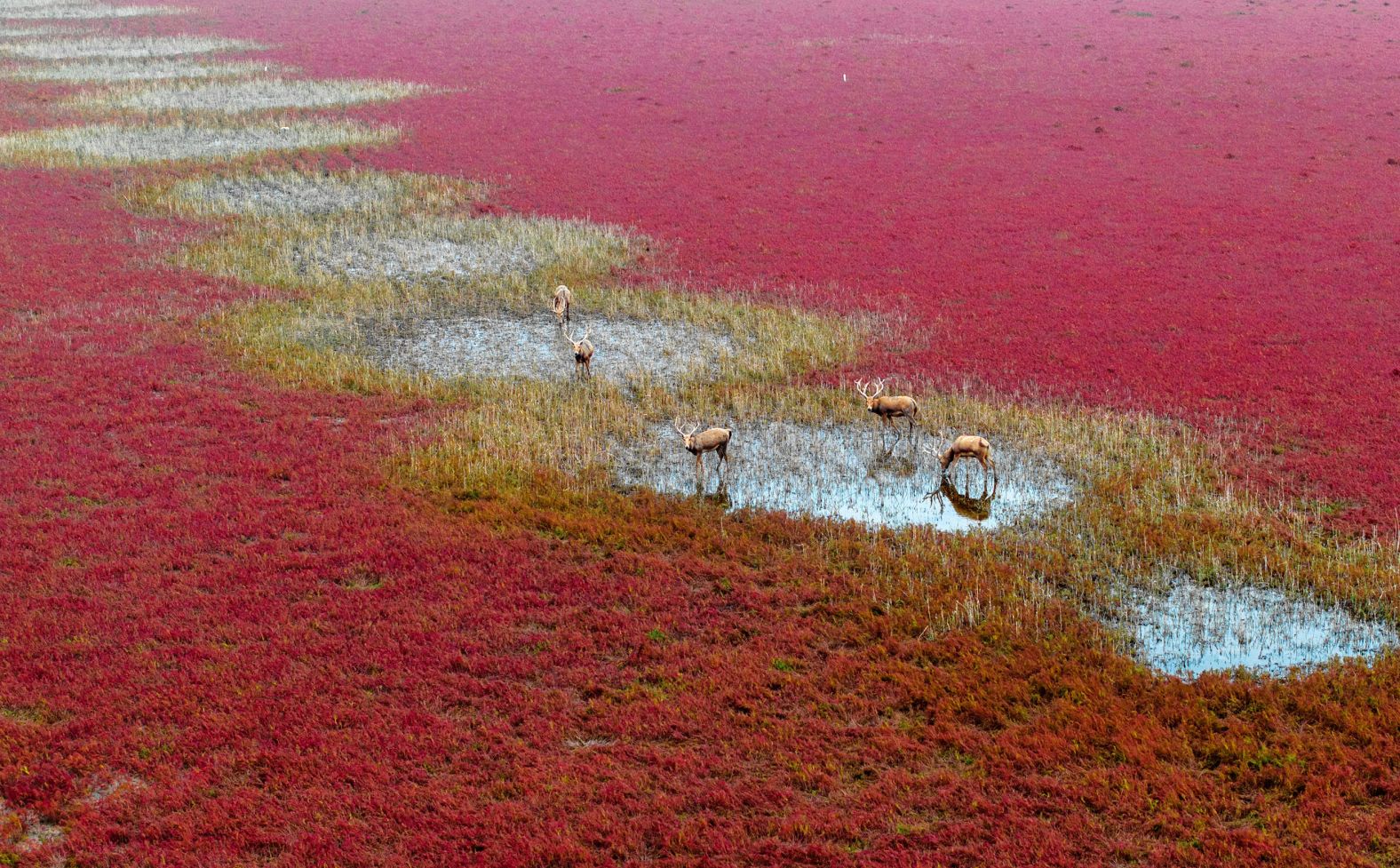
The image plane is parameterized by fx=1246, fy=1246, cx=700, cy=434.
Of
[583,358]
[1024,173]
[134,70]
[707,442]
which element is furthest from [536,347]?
[134,70]

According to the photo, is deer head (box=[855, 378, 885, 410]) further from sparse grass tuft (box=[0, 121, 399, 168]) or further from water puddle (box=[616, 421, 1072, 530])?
sparse grass tuft (box=[0, 121, 399, 168])

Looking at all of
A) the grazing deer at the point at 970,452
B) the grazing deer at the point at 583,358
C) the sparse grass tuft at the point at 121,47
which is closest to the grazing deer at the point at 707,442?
the grazing deer at the point at 970,452

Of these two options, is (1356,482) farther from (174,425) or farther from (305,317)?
(305,317)

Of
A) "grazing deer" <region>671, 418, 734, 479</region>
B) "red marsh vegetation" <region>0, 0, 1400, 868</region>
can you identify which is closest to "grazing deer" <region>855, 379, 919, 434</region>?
"grazing deer" <region>671, 418, 734, 479</region>

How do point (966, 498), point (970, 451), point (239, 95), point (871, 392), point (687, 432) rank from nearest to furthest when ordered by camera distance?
point (970, 451), point (966, 498), point (687, 432), point (871, 392), point (239, 95)

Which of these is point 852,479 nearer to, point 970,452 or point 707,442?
point 970,452

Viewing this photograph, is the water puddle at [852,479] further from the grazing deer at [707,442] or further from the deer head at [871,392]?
the deer head at [871,392]

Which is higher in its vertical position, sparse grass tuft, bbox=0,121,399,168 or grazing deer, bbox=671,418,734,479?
sparse grass tuft, bbox=0,121,399,168
